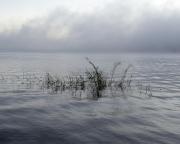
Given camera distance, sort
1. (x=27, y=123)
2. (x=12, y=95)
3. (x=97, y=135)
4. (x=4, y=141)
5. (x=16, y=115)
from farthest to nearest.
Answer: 1. (x=12, y=95)
2. (x=16, y=115)
3. (x=27, y=123)
4. (x=97, y=135)
5. (x=4, y=141)

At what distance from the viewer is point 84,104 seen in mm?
24359

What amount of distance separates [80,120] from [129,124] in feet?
9.73

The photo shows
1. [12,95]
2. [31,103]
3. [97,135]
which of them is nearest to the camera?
[97,135]

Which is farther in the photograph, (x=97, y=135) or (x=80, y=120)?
(x=80, y=120)

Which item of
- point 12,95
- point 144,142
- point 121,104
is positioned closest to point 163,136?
point 144,142

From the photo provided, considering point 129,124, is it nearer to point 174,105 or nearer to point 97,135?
point 97,135

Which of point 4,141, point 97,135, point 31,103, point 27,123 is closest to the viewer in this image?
point 4,141

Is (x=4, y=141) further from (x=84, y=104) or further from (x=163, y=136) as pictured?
(x=84, y=104)

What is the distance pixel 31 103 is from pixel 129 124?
927cm

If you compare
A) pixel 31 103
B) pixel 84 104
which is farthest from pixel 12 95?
pixel 84 104

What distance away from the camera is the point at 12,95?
28.5 metres

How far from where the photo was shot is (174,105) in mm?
25344

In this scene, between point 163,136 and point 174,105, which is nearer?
point 163,136

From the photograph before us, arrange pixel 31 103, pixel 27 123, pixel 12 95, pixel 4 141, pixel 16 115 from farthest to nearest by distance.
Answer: pixel 12 95
pixel 31 103
pixel 16 115
pixel 27 123
pixel 4 141
